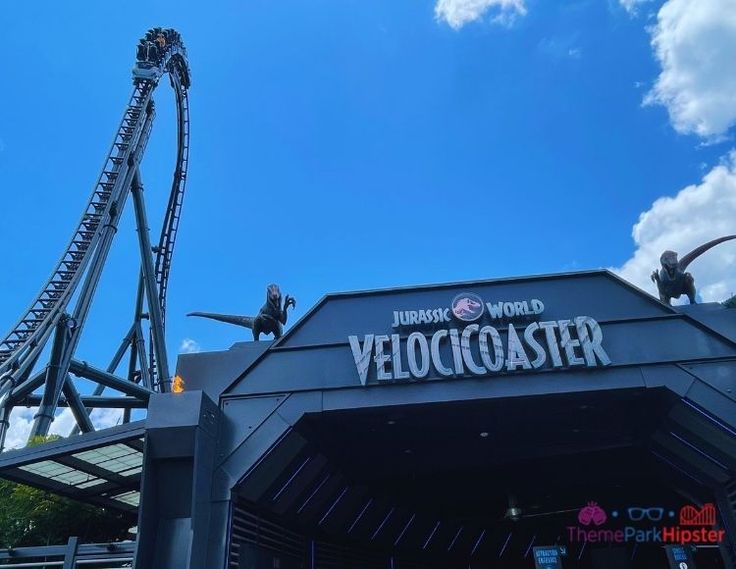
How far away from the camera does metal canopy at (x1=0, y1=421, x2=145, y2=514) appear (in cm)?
873

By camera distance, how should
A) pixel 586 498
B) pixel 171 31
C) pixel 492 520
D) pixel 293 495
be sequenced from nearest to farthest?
pixel 293 495 < pixel 586 498 < pixel 492 520 < pixel 171 31

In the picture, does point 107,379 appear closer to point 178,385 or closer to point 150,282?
point 150,282

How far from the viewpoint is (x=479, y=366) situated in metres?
10.2

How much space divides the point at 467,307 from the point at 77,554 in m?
7.99

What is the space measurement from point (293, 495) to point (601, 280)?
7.41m

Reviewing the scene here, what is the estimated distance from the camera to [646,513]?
17.1 meters

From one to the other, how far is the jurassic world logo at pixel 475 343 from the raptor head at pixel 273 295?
2.08 meters

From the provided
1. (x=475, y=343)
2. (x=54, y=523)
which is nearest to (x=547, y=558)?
(x=475, y=343)

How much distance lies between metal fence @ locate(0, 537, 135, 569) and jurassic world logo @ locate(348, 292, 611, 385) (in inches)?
191

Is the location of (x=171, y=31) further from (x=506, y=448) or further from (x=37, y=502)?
(x=506, y=448)

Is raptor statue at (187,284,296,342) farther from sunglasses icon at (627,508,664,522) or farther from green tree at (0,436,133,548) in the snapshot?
sunglasses icon at (627,508,664,522)

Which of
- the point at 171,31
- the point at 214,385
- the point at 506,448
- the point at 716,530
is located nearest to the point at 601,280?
the point at 506,448

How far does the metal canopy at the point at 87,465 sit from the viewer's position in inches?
344

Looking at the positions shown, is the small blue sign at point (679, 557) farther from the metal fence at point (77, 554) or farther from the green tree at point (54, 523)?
the green tree at point (54, 523)
